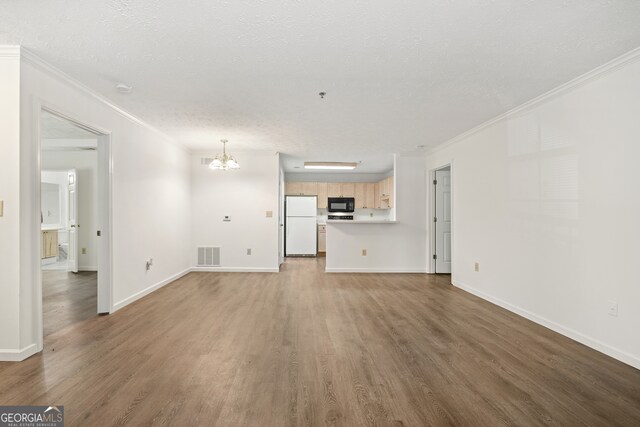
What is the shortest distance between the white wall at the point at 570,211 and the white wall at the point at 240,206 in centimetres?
379

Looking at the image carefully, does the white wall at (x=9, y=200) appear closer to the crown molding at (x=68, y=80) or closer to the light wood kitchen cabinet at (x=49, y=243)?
the crown molding at (x=68, y=80)

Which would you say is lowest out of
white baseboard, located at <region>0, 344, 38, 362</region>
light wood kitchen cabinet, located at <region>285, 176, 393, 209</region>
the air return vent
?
white baseboard, located at <region>0, 344, 38, 362</region>

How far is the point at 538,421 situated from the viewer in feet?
5.47

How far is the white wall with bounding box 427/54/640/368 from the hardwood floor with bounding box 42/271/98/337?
16.4 feet

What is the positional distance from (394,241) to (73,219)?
686cm

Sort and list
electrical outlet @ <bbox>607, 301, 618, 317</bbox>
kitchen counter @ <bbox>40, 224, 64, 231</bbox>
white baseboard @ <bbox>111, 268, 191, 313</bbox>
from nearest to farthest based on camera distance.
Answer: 1. electrical outlet @ <bbox>607, 301, 618, 317</bbox>
2. white baseboard @ <bbox>111, 268, 191, 313</bbox>
3. kitchen counter @ <bbox>40, 224, 64, 231</bbox>

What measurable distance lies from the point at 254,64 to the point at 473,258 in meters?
4.05

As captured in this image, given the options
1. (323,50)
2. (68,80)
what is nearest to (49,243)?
(68,80)

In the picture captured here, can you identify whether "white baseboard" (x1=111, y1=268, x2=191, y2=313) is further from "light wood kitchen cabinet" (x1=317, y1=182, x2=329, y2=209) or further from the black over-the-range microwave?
the black over-the-range microwave

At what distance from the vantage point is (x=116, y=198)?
11.8ft

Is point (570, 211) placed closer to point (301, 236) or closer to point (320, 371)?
point (320, 371)

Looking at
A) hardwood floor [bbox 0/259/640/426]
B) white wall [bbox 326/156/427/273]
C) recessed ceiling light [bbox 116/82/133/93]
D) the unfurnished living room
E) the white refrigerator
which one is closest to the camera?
hardwood floor [bbox 0/259/640/426]

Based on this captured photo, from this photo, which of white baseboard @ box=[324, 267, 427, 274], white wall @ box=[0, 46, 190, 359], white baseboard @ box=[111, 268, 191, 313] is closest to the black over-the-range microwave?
white baseboard @ box=[324, 267, 427, 274]

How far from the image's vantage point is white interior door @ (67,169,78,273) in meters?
6.16
